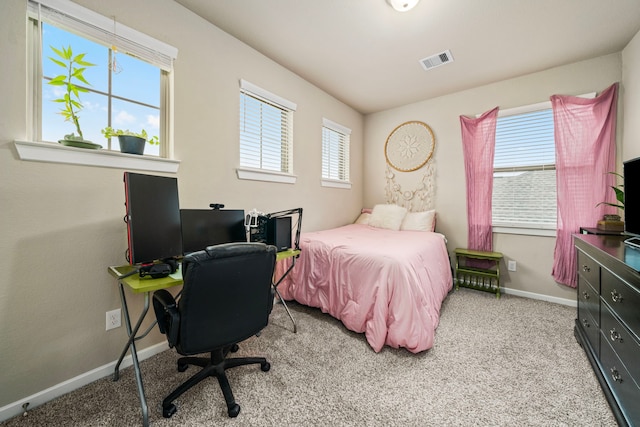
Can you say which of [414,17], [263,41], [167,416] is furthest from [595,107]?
[167,416]

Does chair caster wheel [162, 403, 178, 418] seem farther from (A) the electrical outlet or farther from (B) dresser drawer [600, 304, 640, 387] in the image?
(B) dresser drawer [600, 304, 640, 387]

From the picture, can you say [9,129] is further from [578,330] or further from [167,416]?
[578,330]

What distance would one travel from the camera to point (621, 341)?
1.25m

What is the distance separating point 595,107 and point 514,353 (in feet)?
8.71

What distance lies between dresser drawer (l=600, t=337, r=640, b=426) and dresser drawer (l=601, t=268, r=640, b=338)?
0.25 metres

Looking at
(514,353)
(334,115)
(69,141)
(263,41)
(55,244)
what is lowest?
(514,353)

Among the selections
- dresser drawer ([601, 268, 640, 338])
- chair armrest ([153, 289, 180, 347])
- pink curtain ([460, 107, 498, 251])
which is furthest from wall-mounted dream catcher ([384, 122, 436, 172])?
chair armrest ([153, 289, 180, 347])

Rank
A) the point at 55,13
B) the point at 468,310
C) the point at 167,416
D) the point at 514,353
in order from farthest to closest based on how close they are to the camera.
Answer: the point at 468,310 → the point at 514,353 → the point at 55,13 → the point at 167,416

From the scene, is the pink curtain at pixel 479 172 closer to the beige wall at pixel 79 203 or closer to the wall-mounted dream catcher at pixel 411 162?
the wall-mounted dream catcher at pixel 411 162

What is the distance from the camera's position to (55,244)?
1.44 metres

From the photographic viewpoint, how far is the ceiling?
195 centimetres

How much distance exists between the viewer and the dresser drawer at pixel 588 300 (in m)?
1.59

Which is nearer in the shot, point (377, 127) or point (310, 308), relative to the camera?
point (310, 308)

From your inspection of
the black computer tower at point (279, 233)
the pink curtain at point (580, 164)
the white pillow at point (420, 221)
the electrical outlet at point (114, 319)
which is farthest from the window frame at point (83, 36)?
the pink curtain at point (580, 164)
